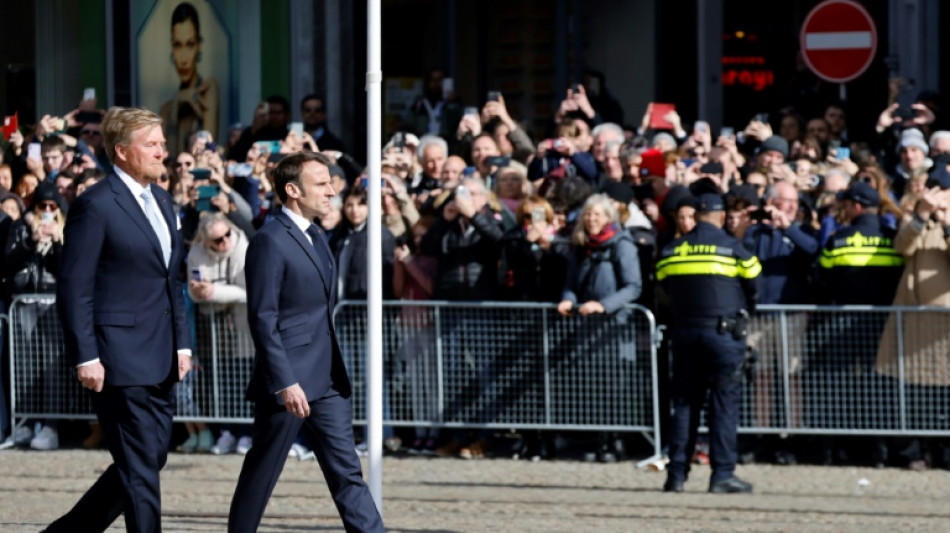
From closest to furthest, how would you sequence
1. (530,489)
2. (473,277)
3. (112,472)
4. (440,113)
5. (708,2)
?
1. (112,472)
2. (530,489)
3. (473,277)
4. (440,113)
5. (708,2)

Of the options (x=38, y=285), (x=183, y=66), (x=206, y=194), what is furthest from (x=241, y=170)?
(x=183, y=66)

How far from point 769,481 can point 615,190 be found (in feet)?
7.80

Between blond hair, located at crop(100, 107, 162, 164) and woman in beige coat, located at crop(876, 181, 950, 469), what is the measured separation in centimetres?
612

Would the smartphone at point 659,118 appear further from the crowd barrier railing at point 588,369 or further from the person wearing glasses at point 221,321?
the person wearing glasses at point 221,321

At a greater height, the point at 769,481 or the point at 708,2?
the point at 708,2

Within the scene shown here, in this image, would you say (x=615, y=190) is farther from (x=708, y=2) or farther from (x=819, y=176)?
(x=708, y=2)

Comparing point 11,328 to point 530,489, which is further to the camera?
point 11,328

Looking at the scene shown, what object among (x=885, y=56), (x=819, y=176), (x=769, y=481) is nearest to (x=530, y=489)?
(x=769, y=481)

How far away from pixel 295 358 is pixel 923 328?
591 centimetres

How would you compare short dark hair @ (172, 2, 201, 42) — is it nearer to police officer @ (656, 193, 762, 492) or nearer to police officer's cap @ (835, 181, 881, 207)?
police officer's cap @ (835, 181, 881, 207)

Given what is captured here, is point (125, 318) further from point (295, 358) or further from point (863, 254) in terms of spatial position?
point (863, 254)

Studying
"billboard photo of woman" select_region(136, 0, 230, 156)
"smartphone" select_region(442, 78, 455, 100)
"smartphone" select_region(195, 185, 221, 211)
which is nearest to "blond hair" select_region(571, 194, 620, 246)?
"smartphone" select_region(195, 185, 221, 211)

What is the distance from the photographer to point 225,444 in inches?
586

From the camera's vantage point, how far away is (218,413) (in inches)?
587
